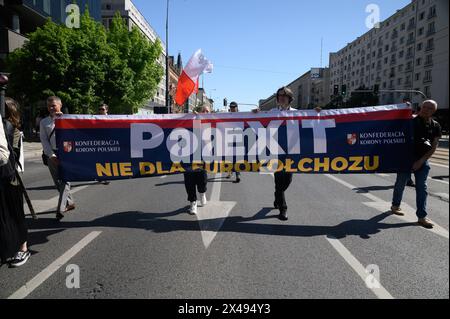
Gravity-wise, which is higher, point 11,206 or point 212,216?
point 11,206

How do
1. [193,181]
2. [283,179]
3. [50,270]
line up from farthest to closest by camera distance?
[193,181]
[283,179]
[50,270]

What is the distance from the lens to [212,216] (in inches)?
237

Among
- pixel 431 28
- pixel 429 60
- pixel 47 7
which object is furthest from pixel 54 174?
pixel 431 28

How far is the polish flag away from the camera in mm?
8953

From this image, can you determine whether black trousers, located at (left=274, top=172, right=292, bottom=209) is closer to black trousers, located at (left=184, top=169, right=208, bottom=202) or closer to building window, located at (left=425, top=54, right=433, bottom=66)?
black trousers, located at (left=184, top=169, right=208, bottom=202)

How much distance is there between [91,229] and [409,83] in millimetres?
76791

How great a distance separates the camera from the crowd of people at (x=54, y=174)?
381cm

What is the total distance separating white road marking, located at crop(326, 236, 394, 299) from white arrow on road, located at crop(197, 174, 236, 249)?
172 centimetres

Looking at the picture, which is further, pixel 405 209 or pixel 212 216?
pixel 405 209

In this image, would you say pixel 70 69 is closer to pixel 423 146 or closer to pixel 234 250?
pixel 234 250

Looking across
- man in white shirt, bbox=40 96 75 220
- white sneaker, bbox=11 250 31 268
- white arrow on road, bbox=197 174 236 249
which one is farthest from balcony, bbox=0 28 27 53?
white sneaker, bbox=11 250 31 268

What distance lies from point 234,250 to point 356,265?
4.90ft
